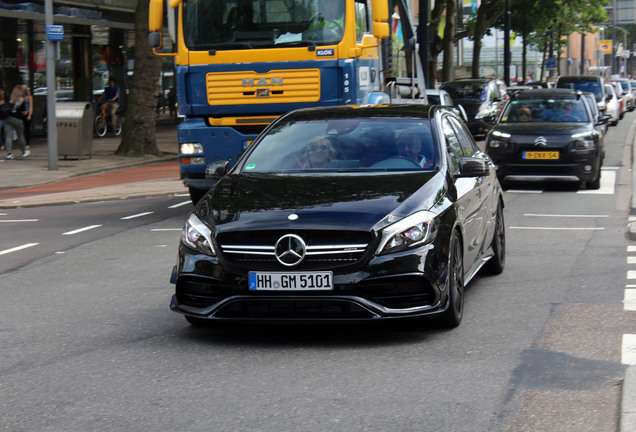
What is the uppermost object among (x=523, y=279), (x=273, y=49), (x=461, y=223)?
(x=273, y=49)

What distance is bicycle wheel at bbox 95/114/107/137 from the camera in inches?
1304

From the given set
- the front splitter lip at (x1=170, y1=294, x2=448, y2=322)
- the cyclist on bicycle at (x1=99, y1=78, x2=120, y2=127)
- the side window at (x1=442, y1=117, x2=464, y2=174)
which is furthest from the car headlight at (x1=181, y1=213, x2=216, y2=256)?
the cyclist on bicycle at (x1=99, y1=78, x2=120, y2=127)

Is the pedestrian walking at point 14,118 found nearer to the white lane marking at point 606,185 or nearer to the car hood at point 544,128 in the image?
the car hood at point 544,128

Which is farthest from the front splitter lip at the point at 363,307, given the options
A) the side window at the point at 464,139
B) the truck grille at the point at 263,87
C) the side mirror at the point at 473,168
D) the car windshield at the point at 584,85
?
the car windshield at the point at 584,85

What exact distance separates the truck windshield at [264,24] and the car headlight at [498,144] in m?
4.95

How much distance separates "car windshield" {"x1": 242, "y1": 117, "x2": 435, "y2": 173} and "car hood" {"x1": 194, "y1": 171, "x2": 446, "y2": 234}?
0.75 feet

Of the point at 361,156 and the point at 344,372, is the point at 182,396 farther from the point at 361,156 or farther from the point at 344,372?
the point at 361,156

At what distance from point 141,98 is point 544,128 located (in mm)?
11403

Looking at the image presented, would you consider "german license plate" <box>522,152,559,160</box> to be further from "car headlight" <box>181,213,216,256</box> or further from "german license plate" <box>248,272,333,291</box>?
"german license plate" <box>248,272,333,291</box>

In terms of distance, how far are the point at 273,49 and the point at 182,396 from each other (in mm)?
8472

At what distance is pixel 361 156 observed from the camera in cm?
763

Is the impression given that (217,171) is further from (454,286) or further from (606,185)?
(606,185)

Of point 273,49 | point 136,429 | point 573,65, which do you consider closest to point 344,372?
point 136,429

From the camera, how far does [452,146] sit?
26.1 feet
